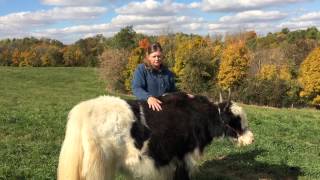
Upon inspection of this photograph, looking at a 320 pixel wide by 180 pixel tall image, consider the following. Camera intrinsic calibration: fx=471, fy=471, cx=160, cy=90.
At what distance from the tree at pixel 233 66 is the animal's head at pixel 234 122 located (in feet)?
148

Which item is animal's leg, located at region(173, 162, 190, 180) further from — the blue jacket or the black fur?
the blue jacket

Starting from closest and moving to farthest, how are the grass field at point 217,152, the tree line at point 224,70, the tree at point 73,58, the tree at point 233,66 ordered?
1. the grass field at point 217,152
2. the tree line at point 224,70
3. the tree at point 233,66
4. the tree at point 73,58

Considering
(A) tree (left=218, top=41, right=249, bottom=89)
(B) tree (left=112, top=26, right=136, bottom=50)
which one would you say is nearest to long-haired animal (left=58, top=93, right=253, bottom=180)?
(A) tree (left=218, top=41, right=249, bottom=89)

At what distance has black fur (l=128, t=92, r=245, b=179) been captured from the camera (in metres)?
7.00

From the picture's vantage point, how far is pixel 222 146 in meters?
11.9

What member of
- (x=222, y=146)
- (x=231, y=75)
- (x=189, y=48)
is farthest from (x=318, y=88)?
(x=222, y=146)

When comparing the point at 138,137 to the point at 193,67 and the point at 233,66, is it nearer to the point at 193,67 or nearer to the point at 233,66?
the point at 193,67

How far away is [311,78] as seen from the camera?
54.4 m

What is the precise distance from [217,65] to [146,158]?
166 feet

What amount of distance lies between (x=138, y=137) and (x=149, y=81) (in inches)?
66.4

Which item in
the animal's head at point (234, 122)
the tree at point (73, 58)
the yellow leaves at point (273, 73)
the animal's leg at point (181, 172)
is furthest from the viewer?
the tree at point (73, 58)

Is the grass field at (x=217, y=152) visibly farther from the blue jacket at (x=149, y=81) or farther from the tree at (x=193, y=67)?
the tree at (x=193, y=67)

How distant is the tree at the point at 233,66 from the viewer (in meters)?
53.8

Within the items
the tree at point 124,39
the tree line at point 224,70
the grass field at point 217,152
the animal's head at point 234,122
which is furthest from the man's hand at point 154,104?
the tree at point 124,39
